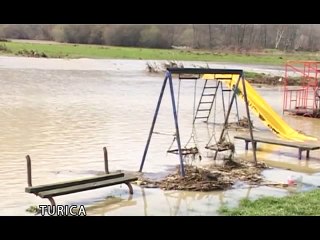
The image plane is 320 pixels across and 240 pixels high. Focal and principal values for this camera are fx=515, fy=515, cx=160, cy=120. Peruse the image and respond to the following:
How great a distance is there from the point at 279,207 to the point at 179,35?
97.3 meters

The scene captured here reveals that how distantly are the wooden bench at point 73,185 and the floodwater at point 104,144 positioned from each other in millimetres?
279

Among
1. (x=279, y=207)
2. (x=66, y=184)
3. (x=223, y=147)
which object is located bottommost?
(x=279, y=207)

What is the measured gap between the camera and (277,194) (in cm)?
930

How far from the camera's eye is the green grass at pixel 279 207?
744 centimetres

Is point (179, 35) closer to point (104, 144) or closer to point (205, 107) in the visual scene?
point (205, 107)

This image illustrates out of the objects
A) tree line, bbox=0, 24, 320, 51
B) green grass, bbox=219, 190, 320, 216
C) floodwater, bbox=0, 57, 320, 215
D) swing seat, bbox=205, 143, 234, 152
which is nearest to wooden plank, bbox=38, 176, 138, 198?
floodwater, bbox=0, 57, 320, 215

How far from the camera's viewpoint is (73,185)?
8.07m

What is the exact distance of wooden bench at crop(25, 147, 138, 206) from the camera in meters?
7.53

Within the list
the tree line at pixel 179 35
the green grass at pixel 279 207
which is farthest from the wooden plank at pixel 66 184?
the tree line at pixel 179 35

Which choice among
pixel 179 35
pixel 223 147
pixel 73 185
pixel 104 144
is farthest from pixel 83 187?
pixel 179 35

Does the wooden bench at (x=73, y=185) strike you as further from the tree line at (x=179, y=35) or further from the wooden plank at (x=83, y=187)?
the tree line at (x=179, y=35)

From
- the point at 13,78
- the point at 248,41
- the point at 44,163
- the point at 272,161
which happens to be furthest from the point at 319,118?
the point at 248,41

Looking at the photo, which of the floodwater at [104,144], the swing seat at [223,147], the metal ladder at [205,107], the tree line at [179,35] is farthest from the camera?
the tree line at [179,35]

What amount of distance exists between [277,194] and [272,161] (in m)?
3.36
